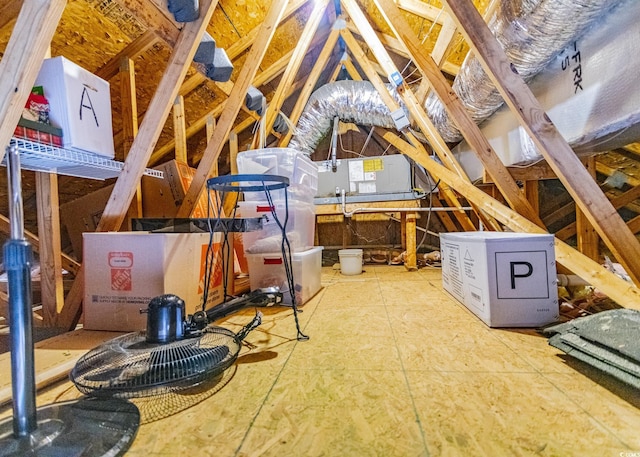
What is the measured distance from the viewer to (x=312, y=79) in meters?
3.09

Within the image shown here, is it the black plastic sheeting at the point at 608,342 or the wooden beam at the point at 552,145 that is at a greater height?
the wooden beam at the point at 552,145

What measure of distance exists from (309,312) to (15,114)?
137 cm

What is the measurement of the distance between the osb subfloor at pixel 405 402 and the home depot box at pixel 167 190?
150 cm

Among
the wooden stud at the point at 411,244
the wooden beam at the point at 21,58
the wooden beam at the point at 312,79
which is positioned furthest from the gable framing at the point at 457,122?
the wooden stud at the point at 411,244

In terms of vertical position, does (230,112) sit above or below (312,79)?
below

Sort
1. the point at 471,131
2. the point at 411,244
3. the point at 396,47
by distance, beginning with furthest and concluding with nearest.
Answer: the point at 411,244, the point at 396,47, the point at 471,131

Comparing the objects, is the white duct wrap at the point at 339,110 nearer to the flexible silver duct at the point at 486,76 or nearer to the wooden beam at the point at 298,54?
the flexible silver duct at the point at 486,76

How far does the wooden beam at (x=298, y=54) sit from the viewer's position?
244 cm

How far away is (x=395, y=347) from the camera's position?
109 cm

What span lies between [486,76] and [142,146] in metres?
2.00

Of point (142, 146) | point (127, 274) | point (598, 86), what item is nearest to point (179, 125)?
point (142, 146)

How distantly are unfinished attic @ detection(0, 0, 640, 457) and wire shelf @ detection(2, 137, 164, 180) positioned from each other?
1cm

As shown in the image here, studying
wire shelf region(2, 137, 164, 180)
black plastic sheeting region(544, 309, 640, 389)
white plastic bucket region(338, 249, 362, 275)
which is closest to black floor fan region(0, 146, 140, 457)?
wire shelf region(2, 137, 164, 180)

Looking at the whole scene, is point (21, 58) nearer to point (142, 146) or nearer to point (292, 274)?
point (142, 146)
